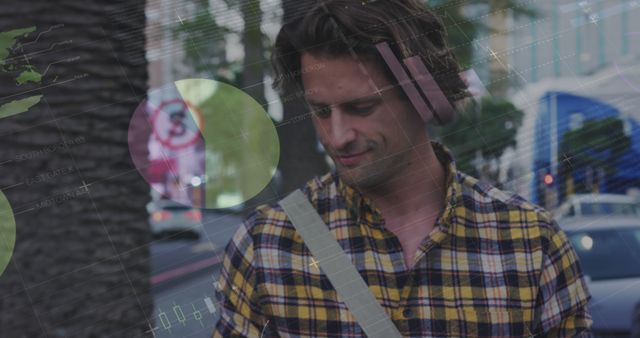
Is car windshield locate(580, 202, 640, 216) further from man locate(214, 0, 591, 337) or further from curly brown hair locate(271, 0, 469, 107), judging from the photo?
curly brown hair locate(271, 0, 469, 107)

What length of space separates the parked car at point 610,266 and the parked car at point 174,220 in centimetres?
81

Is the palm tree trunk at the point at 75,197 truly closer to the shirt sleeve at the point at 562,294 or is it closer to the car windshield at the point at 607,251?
the shirt sleeve at the point at 562,294

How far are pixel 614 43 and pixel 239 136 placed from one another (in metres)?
0.96

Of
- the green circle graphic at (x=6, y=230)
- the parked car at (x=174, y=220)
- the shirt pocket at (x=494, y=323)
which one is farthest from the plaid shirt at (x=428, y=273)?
the green circle graphic at (x=6, y=230)

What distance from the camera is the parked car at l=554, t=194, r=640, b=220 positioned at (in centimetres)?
178

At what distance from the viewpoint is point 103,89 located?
1.56 metres

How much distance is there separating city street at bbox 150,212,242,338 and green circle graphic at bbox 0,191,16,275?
24 centimetres

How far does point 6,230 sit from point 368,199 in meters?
0.72

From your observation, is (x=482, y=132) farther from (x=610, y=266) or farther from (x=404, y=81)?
(x=610, y=266)

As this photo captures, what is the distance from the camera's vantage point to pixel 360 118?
5.30ft

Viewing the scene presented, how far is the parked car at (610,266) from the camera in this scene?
5.74ft

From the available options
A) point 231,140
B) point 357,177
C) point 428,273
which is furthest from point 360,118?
point 428,273

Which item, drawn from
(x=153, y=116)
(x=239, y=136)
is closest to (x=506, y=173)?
(x=239, y=136)

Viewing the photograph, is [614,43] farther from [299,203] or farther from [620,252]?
[299,203]
